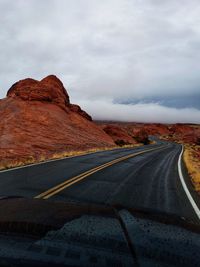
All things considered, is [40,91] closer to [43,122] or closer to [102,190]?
[43,122]

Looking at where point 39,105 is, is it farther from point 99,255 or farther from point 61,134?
point 99,255

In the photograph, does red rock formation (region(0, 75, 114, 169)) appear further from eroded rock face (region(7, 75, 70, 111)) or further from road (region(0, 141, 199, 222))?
road (region(0, 141, 199, 222))

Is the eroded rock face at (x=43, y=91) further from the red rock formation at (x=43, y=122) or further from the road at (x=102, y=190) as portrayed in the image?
the road at (x=102, y=190)

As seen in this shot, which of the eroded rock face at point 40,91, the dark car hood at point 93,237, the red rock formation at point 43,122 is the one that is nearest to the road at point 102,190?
the dark car hood at point 93,237

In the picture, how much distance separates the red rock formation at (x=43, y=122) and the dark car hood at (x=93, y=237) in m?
23.9

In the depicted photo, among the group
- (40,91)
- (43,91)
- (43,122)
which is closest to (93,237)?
(43,122)

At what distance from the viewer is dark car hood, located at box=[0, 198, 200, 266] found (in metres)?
2.54

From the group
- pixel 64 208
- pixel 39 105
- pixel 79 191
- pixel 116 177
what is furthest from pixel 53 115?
pixel 64 208

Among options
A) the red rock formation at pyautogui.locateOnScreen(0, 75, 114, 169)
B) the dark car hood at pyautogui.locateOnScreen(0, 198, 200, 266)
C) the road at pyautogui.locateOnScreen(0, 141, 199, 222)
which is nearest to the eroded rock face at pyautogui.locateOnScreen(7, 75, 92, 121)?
the red rock formation at pyautogui.locateOnScreen(0, 75, 114, 169)

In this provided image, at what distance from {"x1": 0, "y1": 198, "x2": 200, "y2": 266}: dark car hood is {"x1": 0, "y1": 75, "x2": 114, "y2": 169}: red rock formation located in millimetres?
23946

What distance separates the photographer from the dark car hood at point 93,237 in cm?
254

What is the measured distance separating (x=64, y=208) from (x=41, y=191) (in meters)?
6.51

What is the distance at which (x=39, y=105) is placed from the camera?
51.8 m

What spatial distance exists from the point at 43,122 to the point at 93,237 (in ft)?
143
